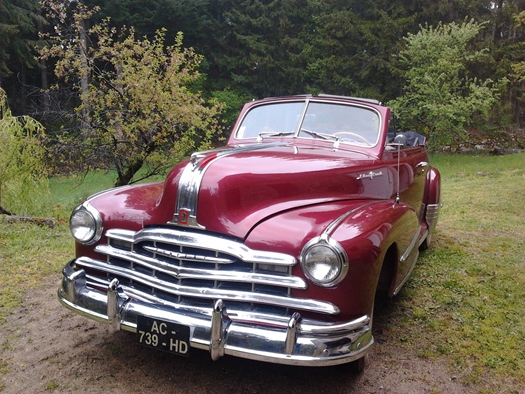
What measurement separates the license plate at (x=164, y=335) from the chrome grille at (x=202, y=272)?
0.49ft

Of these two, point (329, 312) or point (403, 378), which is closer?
point (329, 312)

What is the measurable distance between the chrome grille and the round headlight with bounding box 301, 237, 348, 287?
0.25 feet

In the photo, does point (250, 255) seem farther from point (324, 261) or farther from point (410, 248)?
point (410, 248)

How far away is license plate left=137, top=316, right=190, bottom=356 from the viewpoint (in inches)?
91.7

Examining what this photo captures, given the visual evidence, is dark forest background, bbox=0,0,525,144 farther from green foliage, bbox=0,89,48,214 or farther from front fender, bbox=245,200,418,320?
front fender, bbox=245,200,418,320

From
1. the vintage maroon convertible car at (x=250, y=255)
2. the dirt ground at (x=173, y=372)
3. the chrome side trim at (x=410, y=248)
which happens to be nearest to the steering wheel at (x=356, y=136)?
the vintage maroon convertible car at (x=250, y=255)

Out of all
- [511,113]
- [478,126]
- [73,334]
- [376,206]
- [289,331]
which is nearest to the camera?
[289,331]

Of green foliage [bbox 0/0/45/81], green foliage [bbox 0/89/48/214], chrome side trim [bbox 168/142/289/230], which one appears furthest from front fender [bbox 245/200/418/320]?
green foliage [bbox 0/0/45/81]

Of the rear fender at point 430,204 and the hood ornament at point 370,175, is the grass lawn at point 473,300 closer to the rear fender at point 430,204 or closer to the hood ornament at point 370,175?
the rear fender at point 430,204

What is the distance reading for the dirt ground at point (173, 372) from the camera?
2617 mm

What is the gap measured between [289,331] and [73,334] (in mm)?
1986

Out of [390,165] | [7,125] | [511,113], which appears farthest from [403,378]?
[511,113]

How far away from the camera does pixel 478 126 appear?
2466cm

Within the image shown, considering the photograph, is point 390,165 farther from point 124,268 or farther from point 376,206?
point 124,268
